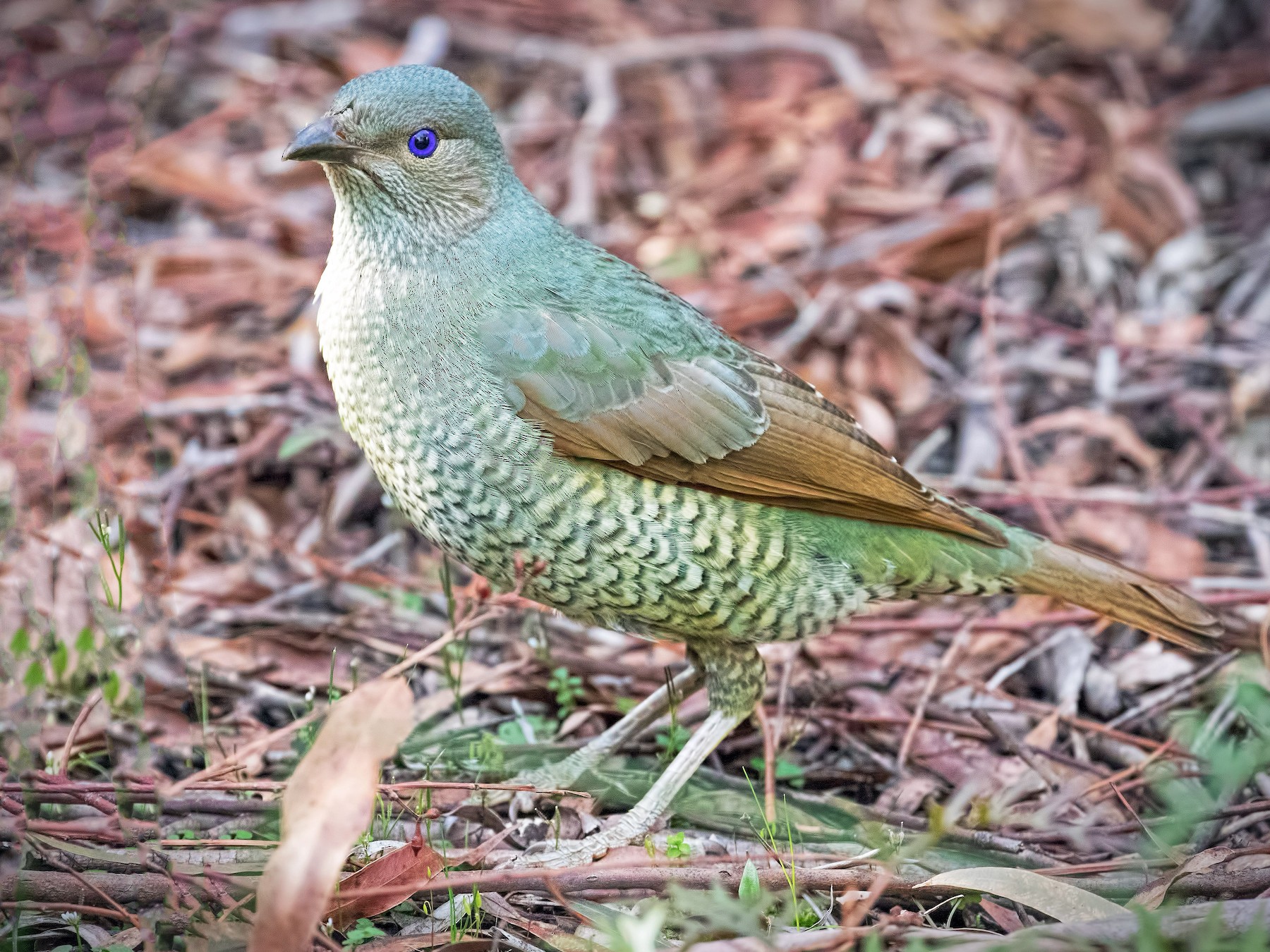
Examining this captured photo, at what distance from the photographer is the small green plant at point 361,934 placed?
3105 millimetres

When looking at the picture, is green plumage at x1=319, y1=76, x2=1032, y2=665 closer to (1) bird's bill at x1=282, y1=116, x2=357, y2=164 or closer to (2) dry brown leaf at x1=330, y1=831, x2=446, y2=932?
(1) bird's bill at x1=282, y1=116, x2=357, y2=164

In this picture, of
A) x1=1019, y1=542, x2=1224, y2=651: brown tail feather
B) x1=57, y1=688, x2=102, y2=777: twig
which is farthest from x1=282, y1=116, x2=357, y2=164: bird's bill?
x1=1019, y1=542, x2=1224, y2=651: brown tail feather

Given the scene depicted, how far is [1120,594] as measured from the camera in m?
4.05

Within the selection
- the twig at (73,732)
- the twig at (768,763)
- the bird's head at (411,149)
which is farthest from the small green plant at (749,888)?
the bird's head at (411,149)

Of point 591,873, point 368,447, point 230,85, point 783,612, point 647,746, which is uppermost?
point 230,85

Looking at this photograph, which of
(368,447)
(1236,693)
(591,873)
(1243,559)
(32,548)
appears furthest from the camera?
(1243,559)

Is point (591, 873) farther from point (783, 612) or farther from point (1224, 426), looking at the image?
point (1224, 426)

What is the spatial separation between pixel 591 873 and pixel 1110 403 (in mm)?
3538

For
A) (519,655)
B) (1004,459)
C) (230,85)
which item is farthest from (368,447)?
(230,85)

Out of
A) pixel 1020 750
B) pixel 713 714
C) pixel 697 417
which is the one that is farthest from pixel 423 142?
pixel 1020 750

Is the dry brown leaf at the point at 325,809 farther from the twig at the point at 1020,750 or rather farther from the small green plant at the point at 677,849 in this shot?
the twig at the point at 1020,750

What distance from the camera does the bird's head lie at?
3629mm

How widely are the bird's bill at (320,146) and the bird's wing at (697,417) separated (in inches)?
23.4

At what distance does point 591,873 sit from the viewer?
3.21 meters
